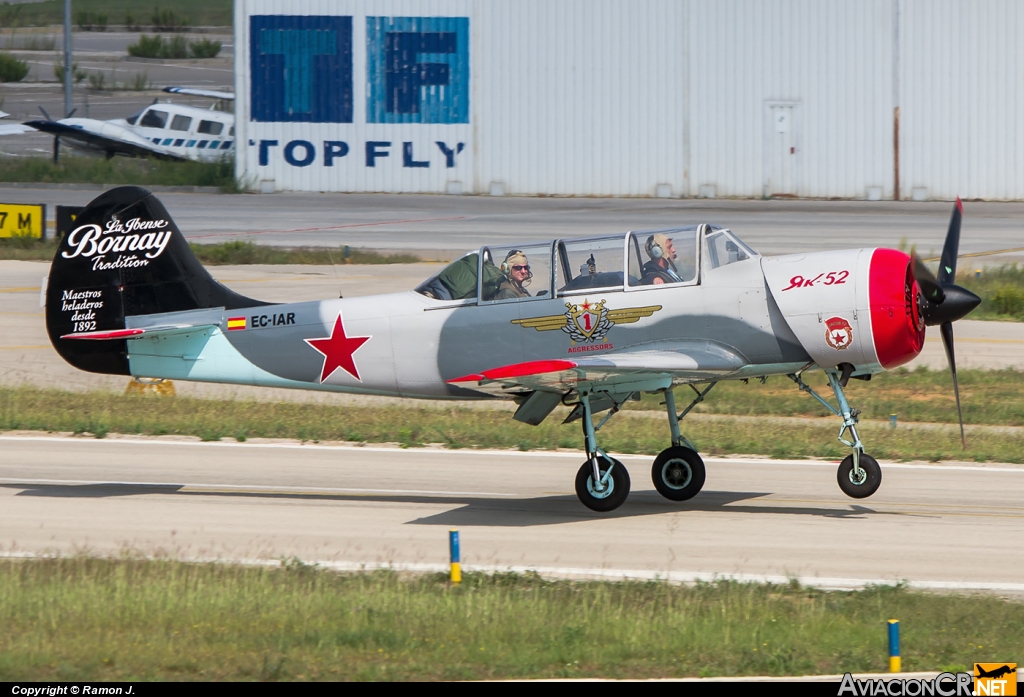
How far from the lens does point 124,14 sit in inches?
3708

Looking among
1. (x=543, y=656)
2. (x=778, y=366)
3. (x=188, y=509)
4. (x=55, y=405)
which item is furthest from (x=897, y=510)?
(x=55, y=405)

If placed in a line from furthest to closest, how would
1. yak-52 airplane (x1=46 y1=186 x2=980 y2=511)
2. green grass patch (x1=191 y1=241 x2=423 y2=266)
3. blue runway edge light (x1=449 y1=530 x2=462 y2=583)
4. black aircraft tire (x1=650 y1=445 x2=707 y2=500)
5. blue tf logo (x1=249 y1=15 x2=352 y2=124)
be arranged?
blue tf logo (x1=249 y1=15 x2=352 y2=124)
green grass patch (x1=191 y1=241 x2=423 y2=266)
black aircraft tire (x1=650 y1=445 x2=707 y2=500)
yak-52 airplane (x1=46 y1=186 x2=980 y2=511)
blue runway edge light (x1=449 y1=530 x2=462 y2=583)

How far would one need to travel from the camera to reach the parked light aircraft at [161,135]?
4856 centimetres

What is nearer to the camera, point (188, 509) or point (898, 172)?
point (188, 509)

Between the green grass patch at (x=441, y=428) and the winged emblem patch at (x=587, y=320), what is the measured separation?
347cm

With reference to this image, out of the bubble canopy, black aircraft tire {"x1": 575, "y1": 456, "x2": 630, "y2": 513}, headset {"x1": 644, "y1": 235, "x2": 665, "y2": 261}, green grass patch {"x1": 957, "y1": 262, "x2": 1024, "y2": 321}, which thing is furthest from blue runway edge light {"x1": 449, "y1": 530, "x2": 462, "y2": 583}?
green grass patch {"x1": 957, "y1": 262, "x2": 1024, "y2": 321}

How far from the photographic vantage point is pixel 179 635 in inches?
325

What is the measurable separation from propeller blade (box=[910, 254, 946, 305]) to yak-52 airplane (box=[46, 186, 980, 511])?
0.05 ft

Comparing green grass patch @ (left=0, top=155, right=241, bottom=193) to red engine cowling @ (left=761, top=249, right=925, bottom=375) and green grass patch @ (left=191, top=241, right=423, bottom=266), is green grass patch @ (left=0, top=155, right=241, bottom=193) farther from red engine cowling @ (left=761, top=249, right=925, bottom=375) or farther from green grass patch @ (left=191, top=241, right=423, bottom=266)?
red engine cowling @ (left=761, top=249, right=925, bottom=375)

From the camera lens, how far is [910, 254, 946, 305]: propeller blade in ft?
39.9

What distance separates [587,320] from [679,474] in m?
1.99

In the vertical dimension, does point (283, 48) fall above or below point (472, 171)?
above

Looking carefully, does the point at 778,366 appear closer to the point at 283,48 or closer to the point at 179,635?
the point at 179,635

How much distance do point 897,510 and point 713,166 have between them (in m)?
33.7
